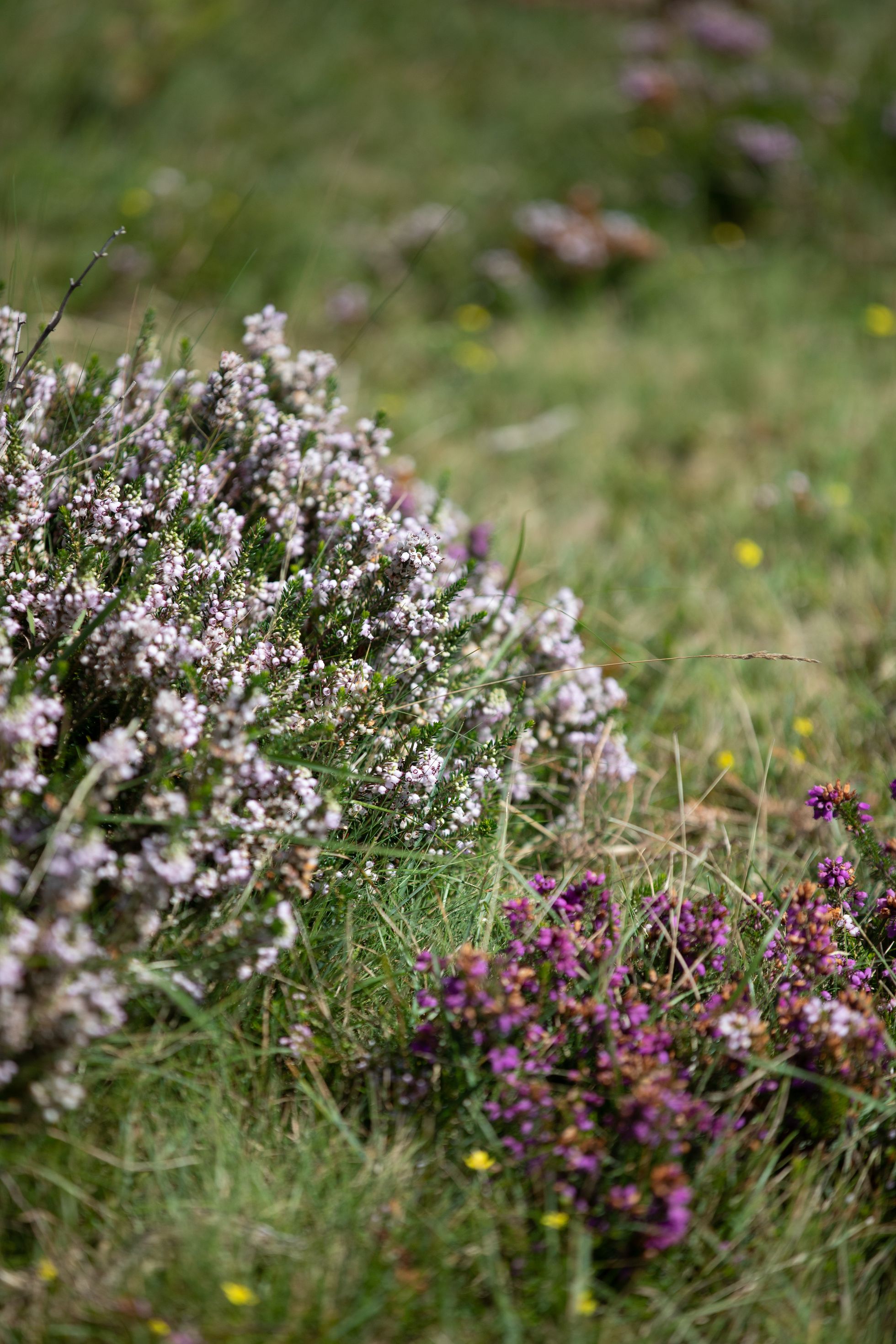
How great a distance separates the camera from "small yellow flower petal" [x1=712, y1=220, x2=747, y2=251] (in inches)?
281

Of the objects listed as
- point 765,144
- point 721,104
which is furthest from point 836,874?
point 721,104

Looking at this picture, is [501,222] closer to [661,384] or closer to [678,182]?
[678,182]

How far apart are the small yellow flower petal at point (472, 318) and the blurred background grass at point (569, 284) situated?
3cm

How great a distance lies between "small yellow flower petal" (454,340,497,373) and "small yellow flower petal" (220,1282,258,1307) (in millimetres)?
4795

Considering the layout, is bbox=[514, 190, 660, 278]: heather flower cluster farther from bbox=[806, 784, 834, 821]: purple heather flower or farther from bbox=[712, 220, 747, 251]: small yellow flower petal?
bbox=[806, 784, 834, 821]: purple heather flower

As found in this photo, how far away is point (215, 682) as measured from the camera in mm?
2070

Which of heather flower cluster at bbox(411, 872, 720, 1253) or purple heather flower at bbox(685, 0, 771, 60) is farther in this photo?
purple heather flower at bbox(685, 0, 771, 60)

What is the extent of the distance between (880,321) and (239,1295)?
6.56m

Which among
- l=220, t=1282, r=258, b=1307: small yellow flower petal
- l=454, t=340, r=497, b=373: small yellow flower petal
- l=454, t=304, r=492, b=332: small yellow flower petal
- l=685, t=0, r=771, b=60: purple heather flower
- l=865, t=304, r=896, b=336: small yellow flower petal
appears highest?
l=685, t=0, r=771, b=60: purple heather flower

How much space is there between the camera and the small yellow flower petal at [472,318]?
6.05m

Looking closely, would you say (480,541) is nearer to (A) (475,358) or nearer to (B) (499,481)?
(B) (499,481)

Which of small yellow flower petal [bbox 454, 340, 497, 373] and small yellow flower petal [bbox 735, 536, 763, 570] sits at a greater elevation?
small yellow flower petal [bbox 454, 340, 497, 373]

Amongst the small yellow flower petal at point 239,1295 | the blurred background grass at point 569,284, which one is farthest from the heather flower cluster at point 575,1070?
the blurred background grass at point 569,284

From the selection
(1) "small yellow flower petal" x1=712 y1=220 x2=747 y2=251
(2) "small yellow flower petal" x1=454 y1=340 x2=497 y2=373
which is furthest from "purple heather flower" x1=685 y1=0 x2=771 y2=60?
(2) "small yellow flower petal" x1=454 y1=340 x2=497 y2=373
